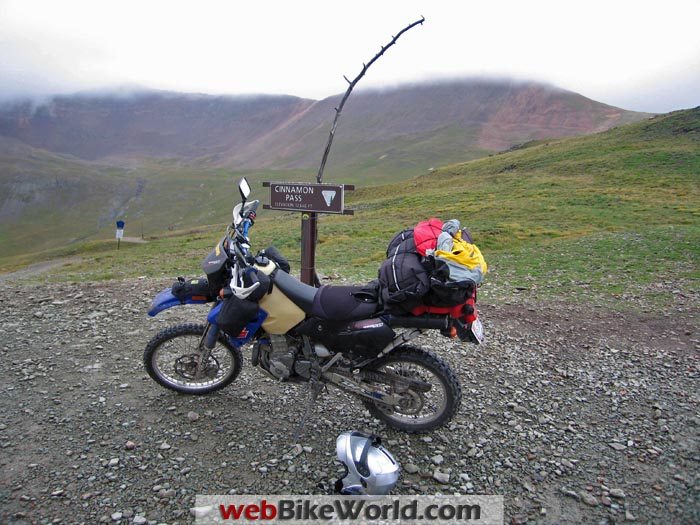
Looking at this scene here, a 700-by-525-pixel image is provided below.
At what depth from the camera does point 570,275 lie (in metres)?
10.2

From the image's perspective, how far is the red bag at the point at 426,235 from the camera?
3848 millimetres

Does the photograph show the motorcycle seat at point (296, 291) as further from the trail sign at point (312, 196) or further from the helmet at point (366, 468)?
the trail sign at point (312, 196)

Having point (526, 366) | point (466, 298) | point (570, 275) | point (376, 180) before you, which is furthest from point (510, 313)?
point (376, 180)

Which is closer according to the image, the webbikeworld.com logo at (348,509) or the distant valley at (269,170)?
the webbikeworld.com logo at (348,509)

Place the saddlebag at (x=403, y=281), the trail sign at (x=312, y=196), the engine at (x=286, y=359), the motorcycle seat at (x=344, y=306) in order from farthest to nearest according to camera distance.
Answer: the trail sign at (x=312, y=196) < the engine at (x=286, y=359) < the motorcycle seat at (x=344, y=306) < the saddlebag at (x=403, y=281)

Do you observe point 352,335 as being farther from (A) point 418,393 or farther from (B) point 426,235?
(B) point 426,235

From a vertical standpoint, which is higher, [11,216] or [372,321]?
[372,321]

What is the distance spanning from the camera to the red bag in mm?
3848

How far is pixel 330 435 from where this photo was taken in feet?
14.1

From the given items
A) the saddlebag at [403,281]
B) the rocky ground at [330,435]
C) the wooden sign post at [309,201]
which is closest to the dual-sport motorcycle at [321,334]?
the saddlebag at [403,281]

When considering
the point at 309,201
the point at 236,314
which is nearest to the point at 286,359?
the point at 236,314

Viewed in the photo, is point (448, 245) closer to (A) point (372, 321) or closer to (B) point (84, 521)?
(A) point (372, 321)

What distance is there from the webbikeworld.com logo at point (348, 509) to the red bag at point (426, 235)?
6.64 ft

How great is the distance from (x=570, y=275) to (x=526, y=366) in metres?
5.43
